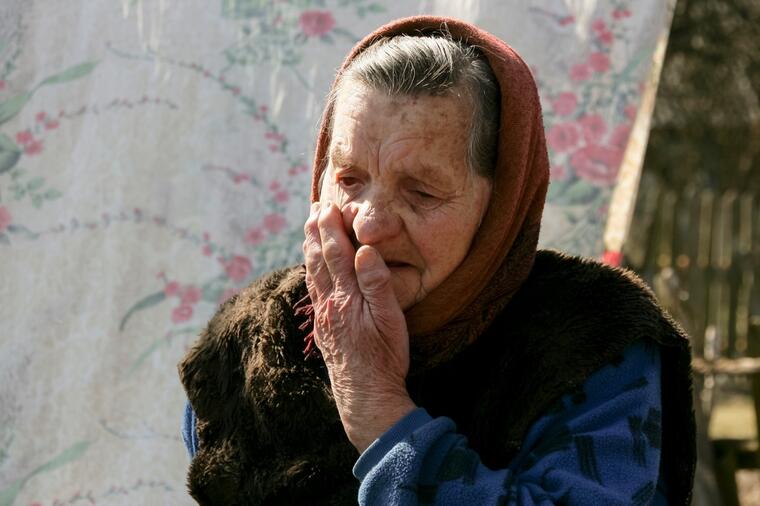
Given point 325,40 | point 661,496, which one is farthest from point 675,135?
point 661,496

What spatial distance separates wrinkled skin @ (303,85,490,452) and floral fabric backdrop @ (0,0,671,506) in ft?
3.60

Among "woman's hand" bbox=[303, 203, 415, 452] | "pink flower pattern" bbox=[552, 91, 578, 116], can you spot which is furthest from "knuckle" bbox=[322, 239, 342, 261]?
"pink flower pattern" bbox=[552, 91, 578, 116]

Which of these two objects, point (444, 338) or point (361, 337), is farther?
point (444, 338)

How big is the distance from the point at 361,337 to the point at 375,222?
0.20 m

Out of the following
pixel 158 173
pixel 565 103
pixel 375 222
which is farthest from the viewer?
pixel 158 173

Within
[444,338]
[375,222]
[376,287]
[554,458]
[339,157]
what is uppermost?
[339,157]

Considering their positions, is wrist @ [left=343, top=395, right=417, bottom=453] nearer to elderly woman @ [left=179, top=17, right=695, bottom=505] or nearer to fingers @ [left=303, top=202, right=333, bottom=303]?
elderly woman @ [left=179, top=17, right=695, bottom=505]

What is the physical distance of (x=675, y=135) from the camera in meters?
10.4

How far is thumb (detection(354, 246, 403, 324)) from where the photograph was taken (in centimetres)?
180

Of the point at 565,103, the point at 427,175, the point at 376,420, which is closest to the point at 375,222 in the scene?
the point at 427,175

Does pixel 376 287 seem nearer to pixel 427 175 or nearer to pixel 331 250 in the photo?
pixel 331 250

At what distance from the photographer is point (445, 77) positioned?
188 centimetres

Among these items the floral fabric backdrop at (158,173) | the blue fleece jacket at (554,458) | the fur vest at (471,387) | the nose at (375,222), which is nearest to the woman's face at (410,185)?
the nose at (375,222)

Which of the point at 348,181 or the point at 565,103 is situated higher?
the point at 565,103
